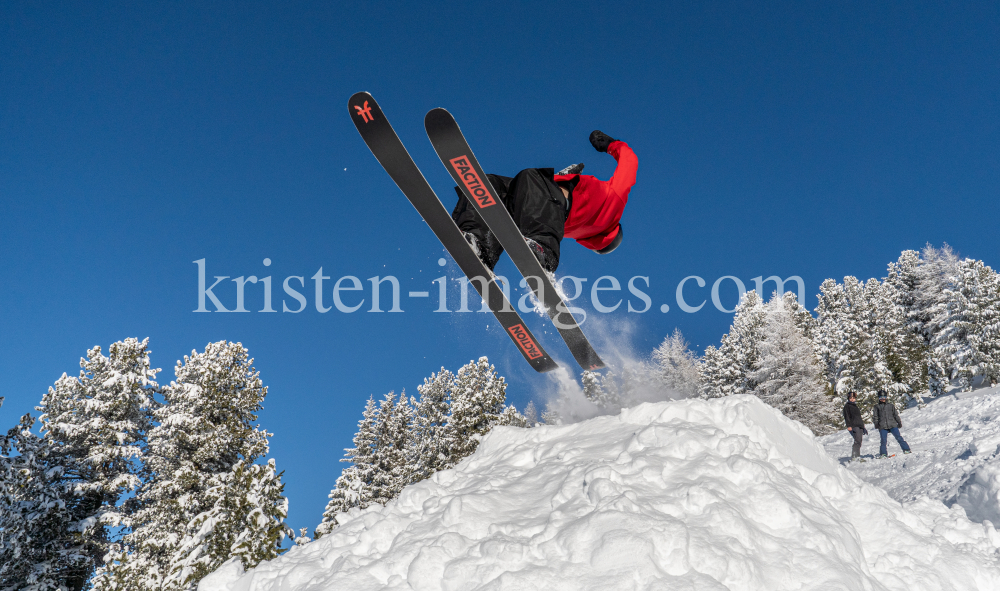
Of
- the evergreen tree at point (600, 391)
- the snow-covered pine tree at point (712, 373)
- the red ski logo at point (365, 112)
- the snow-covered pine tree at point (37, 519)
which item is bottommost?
the snow-covered pine tree at point (37, 519)

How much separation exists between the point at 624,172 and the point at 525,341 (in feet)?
10.9

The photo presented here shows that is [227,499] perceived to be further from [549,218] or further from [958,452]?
[958,452]

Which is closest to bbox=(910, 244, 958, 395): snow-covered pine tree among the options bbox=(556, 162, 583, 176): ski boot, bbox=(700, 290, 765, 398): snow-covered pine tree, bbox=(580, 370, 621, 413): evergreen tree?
bbox=(700, 290, 765, 398): snow-covered pine tree

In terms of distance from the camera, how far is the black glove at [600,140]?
22.5ft

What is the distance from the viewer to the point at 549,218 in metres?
6.27

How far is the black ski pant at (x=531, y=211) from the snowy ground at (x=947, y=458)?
4.74 meters

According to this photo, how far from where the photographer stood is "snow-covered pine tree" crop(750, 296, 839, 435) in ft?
74.4

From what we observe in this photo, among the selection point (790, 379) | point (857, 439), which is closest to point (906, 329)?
point (790, 379)

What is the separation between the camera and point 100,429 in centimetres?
1469

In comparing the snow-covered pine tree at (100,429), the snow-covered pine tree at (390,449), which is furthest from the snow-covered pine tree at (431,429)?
the snow-covered pine tree at (100,429)

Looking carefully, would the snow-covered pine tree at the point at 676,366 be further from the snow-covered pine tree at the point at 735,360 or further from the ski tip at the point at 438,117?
the ski tip at the point at 438,117

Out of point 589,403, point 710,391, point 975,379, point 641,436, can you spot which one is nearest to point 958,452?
point 641,436

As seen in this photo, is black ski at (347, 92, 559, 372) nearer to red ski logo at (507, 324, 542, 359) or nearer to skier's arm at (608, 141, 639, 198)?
red ski logo at (507, 324, 542, 359)

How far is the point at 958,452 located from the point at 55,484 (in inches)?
831
